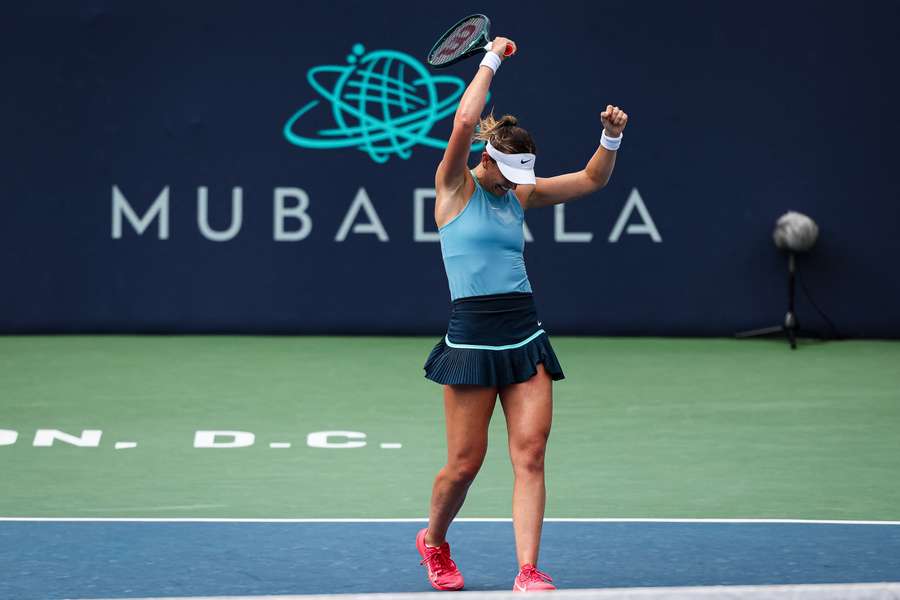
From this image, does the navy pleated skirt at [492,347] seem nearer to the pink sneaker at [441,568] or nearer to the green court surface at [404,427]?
the pink sneaker at [441,568]

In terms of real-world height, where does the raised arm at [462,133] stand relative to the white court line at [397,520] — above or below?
above

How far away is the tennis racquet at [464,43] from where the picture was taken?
5070 millimetres

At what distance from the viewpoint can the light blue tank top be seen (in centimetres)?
487

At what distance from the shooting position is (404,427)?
838 cm

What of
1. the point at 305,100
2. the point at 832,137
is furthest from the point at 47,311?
the point at 832,137

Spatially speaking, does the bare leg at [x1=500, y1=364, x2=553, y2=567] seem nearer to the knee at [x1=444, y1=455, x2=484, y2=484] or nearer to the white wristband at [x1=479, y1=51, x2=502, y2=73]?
the knee at [x1=444, y1=455, x2=484, y2=484]

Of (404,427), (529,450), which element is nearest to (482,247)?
(529,450)

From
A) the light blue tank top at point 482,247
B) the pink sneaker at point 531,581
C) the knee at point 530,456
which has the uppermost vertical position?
the light blue tank top at point 482,247

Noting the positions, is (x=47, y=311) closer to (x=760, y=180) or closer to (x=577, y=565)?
(x=760, y=180)

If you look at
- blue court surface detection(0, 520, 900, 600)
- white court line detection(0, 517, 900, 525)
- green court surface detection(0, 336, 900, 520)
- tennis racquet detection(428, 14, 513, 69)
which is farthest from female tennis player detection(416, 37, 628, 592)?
green court surface detection(0, 336, 900, 520)

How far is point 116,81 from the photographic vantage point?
41.1ft

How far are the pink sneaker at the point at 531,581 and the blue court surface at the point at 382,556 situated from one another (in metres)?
0.37

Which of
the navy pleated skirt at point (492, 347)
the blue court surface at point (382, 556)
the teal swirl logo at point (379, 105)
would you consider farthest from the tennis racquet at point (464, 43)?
the teal swirl logo at point (379, 105)

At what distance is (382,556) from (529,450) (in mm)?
846
